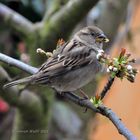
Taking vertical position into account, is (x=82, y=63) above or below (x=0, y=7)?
below

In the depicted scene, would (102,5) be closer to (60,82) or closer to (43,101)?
(43,101)

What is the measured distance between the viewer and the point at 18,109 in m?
2.46

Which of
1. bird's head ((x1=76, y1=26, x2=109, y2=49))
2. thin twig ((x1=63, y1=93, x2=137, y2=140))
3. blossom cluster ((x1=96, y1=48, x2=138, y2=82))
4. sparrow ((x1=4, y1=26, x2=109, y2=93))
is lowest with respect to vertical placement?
thin twig ((x1=63, y1=93, x2=137, y2=140))

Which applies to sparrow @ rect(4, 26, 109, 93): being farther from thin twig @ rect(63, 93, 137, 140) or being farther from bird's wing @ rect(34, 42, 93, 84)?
thin twig @ rect(63, 93, 137, 140)

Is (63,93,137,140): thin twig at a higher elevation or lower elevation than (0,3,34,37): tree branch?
lower

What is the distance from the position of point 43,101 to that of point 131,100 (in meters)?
2.48

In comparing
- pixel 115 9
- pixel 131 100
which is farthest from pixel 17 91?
pixel 131 100

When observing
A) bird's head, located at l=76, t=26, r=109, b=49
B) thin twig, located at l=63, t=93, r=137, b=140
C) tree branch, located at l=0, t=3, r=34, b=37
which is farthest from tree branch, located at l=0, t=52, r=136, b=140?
tree branch, located at l=0, t=3, r=34, b=37

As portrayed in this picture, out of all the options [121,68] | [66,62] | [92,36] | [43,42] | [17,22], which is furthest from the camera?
[17,22]

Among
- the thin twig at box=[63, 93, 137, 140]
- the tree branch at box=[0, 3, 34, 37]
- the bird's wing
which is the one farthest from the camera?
the tree branch at box=[0, 3, 34, 37]

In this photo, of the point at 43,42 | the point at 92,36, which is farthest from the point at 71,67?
the point at 43,42

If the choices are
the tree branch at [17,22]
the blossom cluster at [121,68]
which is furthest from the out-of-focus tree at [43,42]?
the blossom cluster at [121,68]

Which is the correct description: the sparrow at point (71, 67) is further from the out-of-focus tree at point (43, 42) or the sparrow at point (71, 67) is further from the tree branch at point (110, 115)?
the tree branch at point (110, 115)

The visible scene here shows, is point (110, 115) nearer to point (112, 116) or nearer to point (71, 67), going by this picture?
point (112, 116)
